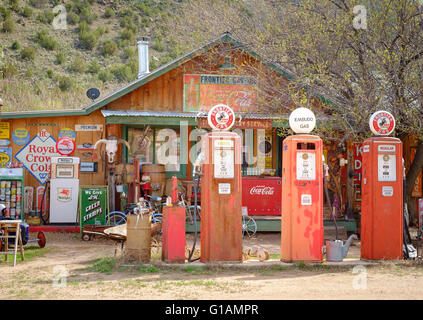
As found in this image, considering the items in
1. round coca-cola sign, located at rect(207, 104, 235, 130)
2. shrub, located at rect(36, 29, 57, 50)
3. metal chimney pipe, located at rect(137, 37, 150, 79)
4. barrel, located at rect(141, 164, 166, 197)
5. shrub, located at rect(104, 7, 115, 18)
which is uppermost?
shrub, located at rect(104, 7, 115, 18)

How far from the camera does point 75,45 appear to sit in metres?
49.6

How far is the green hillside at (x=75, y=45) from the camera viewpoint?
130 ft

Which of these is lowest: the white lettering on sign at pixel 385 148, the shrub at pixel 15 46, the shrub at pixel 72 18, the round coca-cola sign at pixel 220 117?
the white lettering on sign at pixel 385 148

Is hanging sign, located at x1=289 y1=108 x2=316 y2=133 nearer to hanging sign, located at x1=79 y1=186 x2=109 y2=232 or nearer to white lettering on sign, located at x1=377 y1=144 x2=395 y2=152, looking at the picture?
white lettering on sign, located at x1=377 y1=144 x2=395 y2=152

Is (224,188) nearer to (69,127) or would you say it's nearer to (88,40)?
(69,127)

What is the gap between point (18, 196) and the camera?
1299 cm

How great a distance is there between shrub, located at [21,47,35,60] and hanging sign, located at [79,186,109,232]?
34860 millimetres

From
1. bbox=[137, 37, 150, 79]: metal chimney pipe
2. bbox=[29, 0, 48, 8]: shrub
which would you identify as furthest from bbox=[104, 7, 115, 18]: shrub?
bbox=[137, 37, 150, 79]: metal chimney pipe

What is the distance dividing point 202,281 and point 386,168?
3693mm

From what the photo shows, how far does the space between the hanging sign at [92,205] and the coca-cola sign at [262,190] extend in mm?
3790

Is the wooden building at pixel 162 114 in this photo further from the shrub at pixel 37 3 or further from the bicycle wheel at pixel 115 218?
the shrub at pixel 37 3

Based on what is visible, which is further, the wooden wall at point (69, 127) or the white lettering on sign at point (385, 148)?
the wooden wall at point (69, 127)

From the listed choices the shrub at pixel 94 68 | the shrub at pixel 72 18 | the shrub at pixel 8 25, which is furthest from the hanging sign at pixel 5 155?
the shrub at pixel 72 18

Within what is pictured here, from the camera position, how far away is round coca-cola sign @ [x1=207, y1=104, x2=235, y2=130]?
27.8ft
